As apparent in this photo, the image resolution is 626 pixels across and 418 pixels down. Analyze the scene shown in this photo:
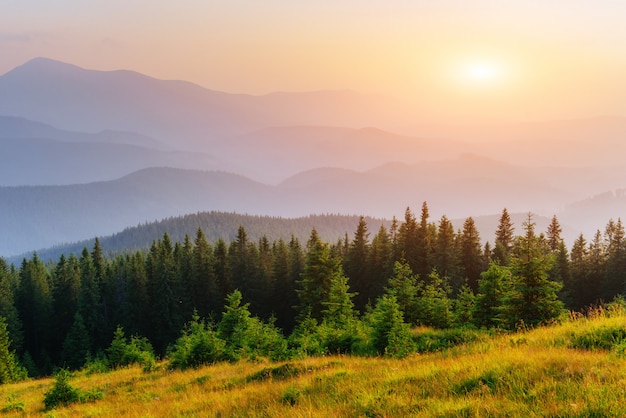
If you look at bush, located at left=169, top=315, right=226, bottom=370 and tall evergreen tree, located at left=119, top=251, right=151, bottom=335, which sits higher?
bush, located at left=169, top=315, right=226, bottom=370

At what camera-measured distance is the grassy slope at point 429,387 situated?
21.6ft

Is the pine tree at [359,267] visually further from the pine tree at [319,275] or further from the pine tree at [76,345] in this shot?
→ the pine tree at [76,345]

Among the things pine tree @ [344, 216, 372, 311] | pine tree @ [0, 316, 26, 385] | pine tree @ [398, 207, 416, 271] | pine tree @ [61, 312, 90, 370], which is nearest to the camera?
pine tree @ [0, 316, 26, 385]

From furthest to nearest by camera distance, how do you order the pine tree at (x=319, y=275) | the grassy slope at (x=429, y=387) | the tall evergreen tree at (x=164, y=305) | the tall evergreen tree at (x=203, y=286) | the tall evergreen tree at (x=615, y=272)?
the tall evergreen tree at (x=203, y=286), the tall evergreen tree at (x=164, y=305), the tall evergreen tree at (x=615, y=272), the pine tree at (x=319, y=275), the grassy slope at (x=429, y=387)

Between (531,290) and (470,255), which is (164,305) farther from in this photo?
(531,290)

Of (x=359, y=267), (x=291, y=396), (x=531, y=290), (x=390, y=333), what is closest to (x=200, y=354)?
(x=390, y=333)

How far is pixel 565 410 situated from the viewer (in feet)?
19.5

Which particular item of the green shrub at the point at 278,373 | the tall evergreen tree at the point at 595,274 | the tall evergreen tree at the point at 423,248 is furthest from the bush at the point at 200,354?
the tall evergreen tree at the point at 595,274

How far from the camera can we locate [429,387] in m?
8.16

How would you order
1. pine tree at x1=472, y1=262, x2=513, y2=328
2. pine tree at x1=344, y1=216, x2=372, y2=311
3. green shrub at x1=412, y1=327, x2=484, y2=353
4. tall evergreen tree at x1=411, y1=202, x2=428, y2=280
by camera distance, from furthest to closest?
pine tree at x1=344, y1=216, x2=372, y2=311, tall evergreen tree at x1=411, y1=202, x2=428, y2=280, pine tree at x1=472, y1=262, x2=513, y2=328, green shrub at x1=412, y1=327, x2=484, y2=353

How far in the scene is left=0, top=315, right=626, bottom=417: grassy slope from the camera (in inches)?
260

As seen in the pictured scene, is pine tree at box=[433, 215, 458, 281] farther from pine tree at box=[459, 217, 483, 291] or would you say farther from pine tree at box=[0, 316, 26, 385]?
pine tree at box=[0, 316, 26, 385]

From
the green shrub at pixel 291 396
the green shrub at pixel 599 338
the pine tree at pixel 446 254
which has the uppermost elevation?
the green shrub at pixel 599 338

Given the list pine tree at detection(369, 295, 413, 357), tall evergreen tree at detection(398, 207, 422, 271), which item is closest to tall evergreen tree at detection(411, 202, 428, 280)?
tall evergreen tree at detection(398, 207, 422, 271)
